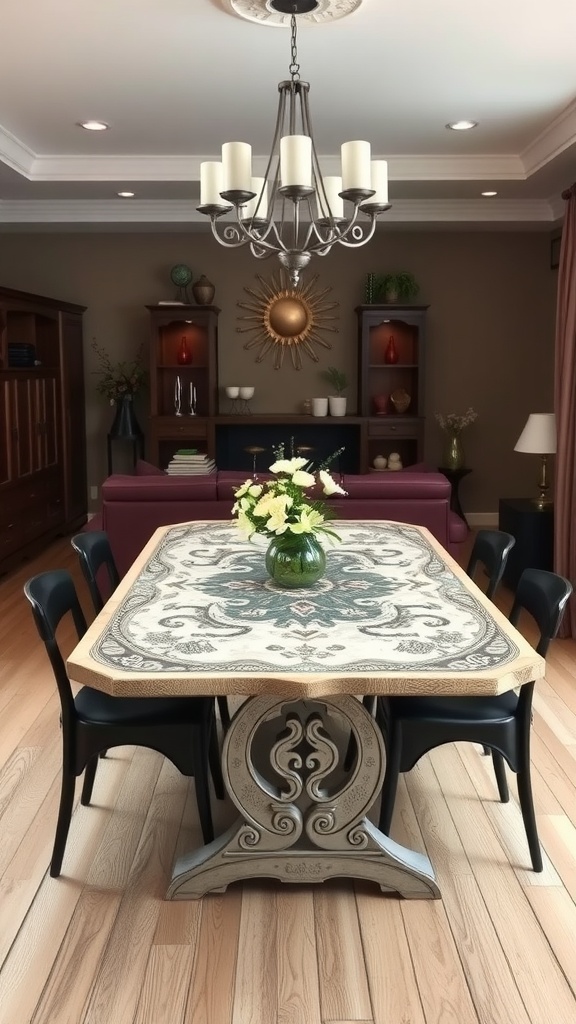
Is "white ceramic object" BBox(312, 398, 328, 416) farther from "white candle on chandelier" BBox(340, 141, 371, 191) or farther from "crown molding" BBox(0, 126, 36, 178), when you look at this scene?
"white candle on chandelier" BBox(340, 141, 371, 191)

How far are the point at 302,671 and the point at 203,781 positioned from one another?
2.10ft

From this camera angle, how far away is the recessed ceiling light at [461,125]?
4848mm

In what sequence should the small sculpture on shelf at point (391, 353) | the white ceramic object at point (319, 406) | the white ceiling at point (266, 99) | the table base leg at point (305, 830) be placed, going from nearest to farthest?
1. the table base leg at point (305, 830)
2. the white ceiling at point (266, 99)
3. the white ceramic object at point (319, 406)
4. the small sculpture on shelf at point (391, 353)

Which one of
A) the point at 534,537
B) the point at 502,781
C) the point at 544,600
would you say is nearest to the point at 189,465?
the point at 534,537

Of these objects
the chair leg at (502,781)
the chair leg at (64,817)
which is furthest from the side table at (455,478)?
the chair leg at (64,817)

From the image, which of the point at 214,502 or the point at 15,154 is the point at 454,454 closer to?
the point at 214,502

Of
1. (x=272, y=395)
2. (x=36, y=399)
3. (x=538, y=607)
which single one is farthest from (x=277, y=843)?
(x=272, y=395)

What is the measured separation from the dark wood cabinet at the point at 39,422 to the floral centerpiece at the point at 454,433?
3.02 metres

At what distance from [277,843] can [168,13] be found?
9.52 feet

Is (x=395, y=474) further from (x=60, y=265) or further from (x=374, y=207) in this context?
(x=60, y=265)

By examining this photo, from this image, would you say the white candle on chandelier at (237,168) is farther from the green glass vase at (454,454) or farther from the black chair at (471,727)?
the green glass vase at (454,454)

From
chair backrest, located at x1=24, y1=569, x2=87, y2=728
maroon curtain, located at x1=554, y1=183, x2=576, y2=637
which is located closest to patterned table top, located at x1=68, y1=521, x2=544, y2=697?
chair backrest, located at x1=24, y1=569, x2=87, y2=728

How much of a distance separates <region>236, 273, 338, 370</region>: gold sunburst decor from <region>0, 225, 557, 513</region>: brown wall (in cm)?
8

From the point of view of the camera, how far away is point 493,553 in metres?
3.25
